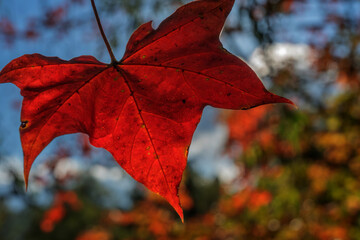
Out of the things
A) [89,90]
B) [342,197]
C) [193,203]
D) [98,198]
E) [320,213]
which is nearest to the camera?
[89,90]

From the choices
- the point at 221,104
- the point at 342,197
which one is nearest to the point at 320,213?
the point at 342,197

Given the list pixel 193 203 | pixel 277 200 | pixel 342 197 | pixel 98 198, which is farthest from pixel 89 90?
pixel 98 198

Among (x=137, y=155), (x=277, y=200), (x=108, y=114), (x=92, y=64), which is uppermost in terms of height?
(x=92, y=64)

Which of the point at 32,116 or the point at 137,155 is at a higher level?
the point at 32,116

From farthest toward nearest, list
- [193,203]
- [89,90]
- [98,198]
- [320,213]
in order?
[98,198]
[193,203]
[320,213]
[89,90]

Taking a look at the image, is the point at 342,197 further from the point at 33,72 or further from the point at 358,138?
the point at 33,72

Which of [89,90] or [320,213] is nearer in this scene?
[89,90]
